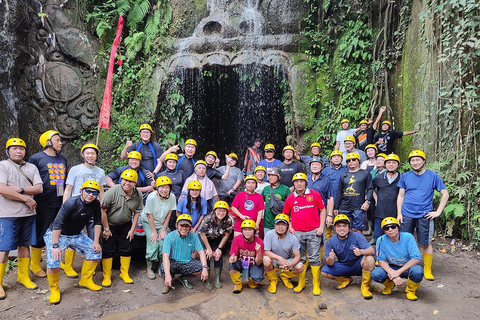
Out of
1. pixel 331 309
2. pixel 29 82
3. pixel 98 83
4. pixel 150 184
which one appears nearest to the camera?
pixel 331 309

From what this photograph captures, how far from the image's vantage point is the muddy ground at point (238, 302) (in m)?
4.44

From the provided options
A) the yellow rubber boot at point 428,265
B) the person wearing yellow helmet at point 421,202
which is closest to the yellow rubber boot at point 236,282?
the person wearing yellow helmet at point 421,202

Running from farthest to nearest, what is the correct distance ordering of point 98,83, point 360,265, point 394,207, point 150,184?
1. point 98,83
2. point 150,184
3. point 394,207
4. point 360,265

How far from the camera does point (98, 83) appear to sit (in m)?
11.3

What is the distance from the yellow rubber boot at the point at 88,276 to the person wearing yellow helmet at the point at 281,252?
8.23 ft

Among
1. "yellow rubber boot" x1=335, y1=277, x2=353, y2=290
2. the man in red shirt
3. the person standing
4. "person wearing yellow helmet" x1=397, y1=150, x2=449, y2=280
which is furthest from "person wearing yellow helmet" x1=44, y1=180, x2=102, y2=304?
"person wearing yellow helmet" x1=397, y1=150, x2=449, y2=280

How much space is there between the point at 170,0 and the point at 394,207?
32.9ft

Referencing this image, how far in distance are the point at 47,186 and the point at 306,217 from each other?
4.01 meters

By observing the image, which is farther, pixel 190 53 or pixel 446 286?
pixel 190 53

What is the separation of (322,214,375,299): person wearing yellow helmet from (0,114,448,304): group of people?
0.01 meters

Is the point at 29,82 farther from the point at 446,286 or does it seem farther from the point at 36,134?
the point at 446,286

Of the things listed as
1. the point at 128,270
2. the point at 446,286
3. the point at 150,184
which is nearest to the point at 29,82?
the point at 150,184

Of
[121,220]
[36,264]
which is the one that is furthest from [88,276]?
[36,264]

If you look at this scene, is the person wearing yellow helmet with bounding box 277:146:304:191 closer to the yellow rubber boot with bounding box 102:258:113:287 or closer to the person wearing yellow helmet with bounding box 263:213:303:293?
the person wearing yellow helmet with bounding box 263:213:303:293
